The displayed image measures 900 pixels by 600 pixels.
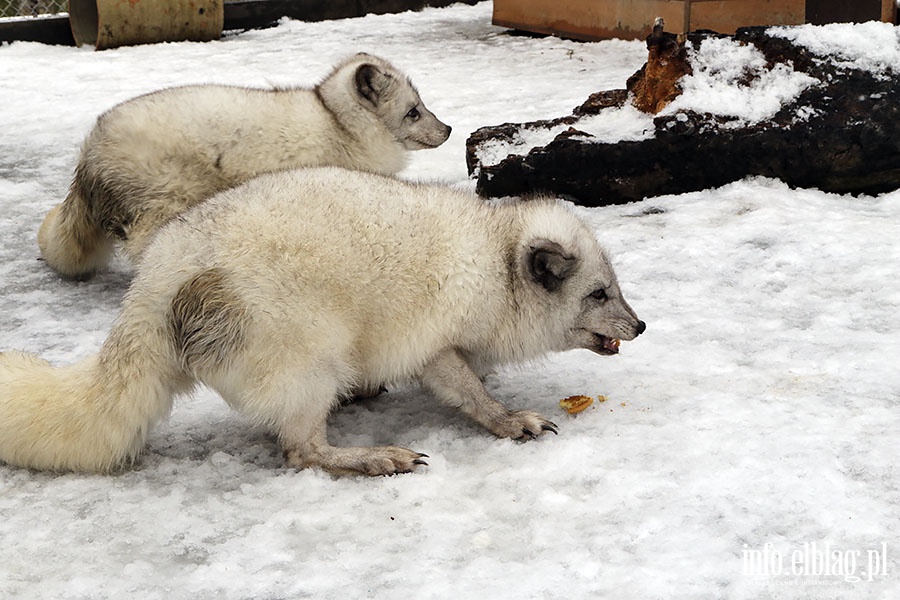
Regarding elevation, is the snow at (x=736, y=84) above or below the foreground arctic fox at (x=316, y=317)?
above

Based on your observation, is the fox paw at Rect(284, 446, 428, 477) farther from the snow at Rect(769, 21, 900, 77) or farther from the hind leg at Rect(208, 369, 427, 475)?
the snow at Rect(769, 21, 900, 77)

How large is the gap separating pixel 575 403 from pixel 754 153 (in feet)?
8.71

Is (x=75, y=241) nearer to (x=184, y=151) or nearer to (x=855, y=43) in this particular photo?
(x=184, y=151)

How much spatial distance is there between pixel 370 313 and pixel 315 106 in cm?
247

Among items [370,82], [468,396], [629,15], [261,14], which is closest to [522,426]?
[468,396]

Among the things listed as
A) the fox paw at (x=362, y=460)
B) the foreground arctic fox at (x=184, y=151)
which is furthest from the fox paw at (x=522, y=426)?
the foreground arctic fox at (x=184, y=151)

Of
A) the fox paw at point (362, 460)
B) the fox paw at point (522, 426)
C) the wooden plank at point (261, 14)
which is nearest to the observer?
the fox paw at point (362, 460)

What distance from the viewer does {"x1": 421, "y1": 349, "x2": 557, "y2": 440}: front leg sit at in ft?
11.9

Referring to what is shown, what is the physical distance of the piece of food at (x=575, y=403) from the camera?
3.80 meters

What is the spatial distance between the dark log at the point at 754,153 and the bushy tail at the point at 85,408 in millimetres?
3082

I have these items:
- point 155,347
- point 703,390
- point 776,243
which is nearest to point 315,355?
point 155,347

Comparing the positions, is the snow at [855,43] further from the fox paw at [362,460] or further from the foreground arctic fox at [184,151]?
the fox paw at [362,460]

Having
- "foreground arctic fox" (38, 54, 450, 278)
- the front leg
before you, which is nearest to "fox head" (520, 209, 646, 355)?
the front leg

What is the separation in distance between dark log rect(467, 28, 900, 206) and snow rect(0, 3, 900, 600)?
206mm
